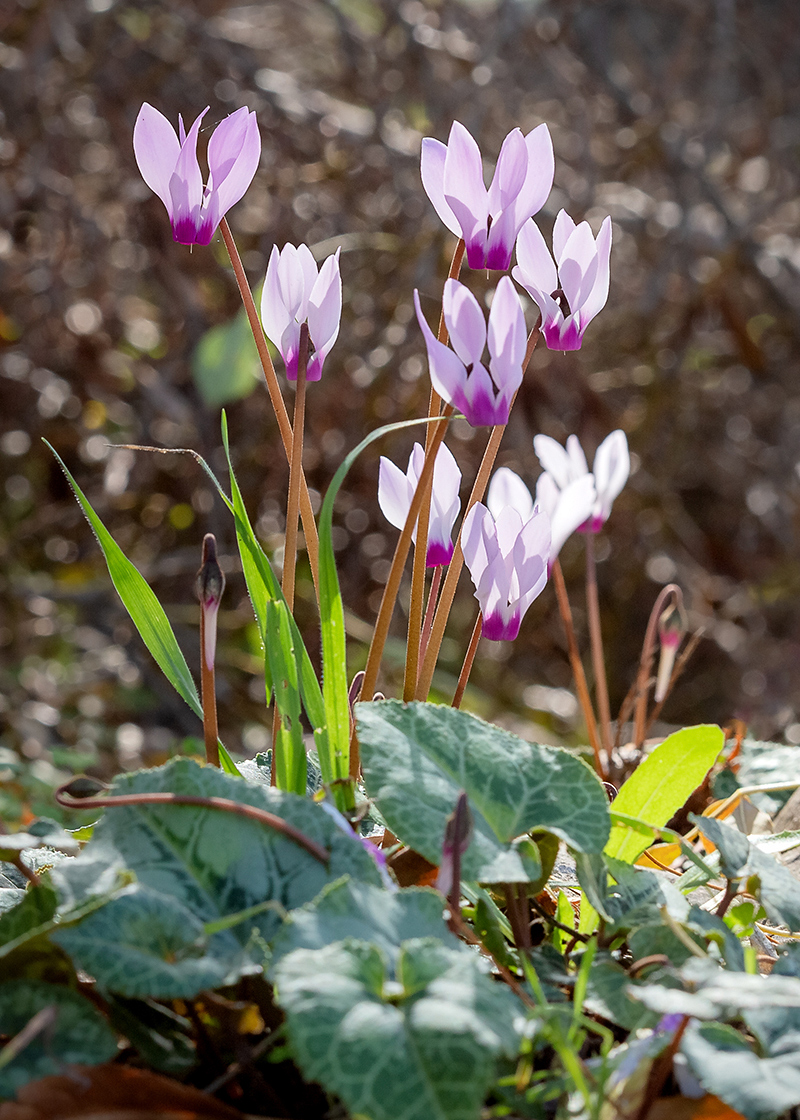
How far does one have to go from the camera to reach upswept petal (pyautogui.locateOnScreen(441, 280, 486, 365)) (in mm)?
694

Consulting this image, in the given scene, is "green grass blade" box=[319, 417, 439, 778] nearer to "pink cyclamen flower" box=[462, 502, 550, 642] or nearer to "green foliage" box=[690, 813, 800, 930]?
"pink cyclamen flower" box=[462, 502, 550, 642]

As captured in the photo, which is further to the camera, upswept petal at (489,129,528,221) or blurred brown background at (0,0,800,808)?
blurred brown background at (0,0,800,808)

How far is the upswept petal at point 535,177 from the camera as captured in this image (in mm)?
747

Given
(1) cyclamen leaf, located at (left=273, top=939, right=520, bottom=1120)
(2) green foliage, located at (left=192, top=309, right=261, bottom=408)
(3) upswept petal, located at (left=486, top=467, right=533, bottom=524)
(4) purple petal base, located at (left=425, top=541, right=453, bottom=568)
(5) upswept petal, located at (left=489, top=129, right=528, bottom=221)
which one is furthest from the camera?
(2) green foliage, located at (left=192, top=309, right=261, bottom=408)

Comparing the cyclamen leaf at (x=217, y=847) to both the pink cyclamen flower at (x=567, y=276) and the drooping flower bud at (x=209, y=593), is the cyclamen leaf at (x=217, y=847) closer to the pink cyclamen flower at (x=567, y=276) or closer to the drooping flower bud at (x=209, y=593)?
the drooping flower bud at (x=209, y=593)

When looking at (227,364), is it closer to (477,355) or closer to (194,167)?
(194,167)

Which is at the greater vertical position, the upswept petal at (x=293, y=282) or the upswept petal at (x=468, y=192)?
the upswept petal at (x=468, y=192)

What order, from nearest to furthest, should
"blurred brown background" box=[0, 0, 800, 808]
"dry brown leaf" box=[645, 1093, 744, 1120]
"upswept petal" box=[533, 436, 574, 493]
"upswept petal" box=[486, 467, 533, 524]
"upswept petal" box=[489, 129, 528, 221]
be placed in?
"dry brown leaf" box=[645, 1093, 744, 1120] → "upswept petal" box=[489, 129, 528, 221] → "upswept petal" box=[486, 467, 533, 524] → "upswept petal" box=[533, 436, 574, 493] → "blurred brown background" box=[0, 0, 800, 808]

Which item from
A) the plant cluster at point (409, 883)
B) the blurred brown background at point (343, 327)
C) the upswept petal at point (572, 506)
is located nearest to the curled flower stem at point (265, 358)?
the plant cluster at point (409, 883)

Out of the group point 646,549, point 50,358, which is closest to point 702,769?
point 50,358

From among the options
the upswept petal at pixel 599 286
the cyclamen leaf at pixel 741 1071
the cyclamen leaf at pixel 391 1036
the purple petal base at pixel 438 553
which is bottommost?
the cyclamen leaf at pixel 741 1071

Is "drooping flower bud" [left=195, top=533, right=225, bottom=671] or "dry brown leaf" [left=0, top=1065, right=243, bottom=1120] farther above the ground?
"drooping flower bud" [left=195, top=533, right=225, bottom=671]

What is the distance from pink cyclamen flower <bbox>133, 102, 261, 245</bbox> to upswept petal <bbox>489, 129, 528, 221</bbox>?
18cm

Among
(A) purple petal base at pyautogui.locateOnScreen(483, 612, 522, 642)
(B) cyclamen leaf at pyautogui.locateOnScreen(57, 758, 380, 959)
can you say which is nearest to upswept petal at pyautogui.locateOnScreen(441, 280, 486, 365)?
(A) purple petal base at pyautogui.locateOnScreen(483, 612, 522, 642)
